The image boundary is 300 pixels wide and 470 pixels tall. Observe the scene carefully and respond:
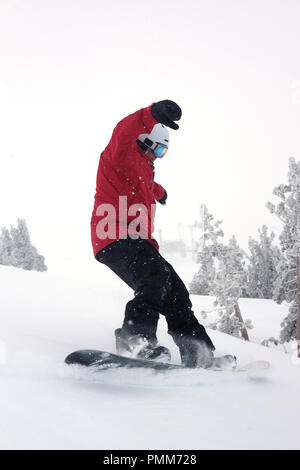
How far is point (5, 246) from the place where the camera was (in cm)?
4334

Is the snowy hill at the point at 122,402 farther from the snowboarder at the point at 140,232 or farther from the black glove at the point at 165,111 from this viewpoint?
the black glove at the point at 165,111

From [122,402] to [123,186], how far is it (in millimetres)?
1854

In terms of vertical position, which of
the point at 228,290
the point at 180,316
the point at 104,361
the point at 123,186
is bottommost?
the point at 104,361

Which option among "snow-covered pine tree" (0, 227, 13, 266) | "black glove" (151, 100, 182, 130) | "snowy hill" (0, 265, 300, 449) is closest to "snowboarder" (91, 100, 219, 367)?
"black glove" (151, 100, 182, 130)

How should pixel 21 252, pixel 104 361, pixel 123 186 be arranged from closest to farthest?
pixel 104 361 < pixel 123 186 < pixel 21 252

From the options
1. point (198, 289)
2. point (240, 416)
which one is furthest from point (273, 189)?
point (198, 289)

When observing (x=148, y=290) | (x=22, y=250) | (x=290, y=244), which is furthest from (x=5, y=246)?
(x=148, y=290)

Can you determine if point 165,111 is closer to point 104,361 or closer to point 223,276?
point 104,361

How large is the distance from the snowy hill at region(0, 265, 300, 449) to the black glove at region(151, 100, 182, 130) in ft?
6.70

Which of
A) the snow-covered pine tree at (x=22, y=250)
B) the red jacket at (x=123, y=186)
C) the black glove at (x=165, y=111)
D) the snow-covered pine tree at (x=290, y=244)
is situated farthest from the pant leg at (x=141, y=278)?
the snow-covered pine tree at (x=22, y=250)

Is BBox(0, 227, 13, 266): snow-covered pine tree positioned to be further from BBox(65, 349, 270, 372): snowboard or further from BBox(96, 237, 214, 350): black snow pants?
BBox(65, 349, 270, 372): snowboard

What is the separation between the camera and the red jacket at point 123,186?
3012 mm

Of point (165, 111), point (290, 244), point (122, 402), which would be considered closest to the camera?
point (122, 402)
